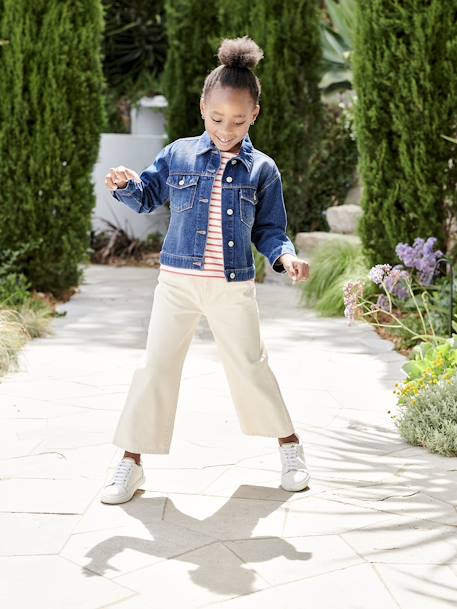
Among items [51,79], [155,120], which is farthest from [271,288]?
Result: [155,120]

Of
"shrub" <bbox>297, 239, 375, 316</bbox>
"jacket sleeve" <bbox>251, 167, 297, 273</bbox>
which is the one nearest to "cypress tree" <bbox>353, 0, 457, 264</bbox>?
Result: "shrub" <bbox>297, 239, 375, 316</bbox>

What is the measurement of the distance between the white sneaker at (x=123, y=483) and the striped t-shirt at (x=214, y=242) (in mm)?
758

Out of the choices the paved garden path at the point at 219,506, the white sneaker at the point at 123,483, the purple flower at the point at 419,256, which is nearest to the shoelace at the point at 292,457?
the paved garden path at the point at 219,506

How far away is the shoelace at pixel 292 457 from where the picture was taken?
3.90m

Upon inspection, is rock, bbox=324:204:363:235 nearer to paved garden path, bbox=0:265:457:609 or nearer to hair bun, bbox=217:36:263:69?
paved garden path, bbox=0:265:457:609

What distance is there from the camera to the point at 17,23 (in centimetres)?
845

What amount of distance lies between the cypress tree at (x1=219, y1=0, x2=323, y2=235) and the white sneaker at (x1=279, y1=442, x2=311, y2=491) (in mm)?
7360

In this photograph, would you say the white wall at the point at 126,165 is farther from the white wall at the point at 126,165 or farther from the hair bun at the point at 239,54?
the hair bun at the point at 239,54

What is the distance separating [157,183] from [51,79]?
16.4 feet

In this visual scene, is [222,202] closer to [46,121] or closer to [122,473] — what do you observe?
[122,473]

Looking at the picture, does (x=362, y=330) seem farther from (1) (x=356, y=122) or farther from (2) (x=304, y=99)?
(2) (x=304, y=99)

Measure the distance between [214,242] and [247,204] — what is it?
0.64ft

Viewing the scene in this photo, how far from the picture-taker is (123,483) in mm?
3701

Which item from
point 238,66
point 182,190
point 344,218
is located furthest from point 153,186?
point 344,218
